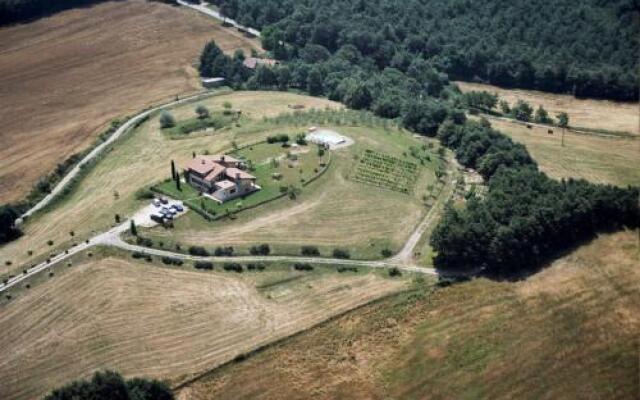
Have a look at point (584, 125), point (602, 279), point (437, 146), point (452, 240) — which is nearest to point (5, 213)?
point (452, 240)

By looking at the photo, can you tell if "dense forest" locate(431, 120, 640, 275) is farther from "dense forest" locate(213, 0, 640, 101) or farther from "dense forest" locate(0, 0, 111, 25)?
"dense forest" locate(0, 0, 111, 25)

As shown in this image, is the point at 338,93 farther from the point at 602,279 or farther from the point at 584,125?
the point at 602,279

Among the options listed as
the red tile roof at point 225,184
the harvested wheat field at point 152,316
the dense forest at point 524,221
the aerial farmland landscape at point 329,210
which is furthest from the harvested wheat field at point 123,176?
the dense forest at point 524,221

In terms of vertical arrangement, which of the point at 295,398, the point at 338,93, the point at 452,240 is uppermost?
the point at 338,93

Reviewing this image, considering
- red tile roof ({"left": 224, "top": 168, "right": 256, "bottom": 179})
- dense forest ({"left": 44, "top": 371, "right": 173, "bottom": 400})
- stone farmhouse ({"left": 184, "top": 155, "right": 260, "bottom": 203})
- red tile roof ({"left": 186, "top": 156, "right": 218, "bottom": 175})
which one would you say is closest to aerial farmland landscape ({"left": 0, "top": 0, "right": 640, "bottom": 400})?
dense forest ({"left": 44, "top": 371, "right": 173, "bottom": 400})

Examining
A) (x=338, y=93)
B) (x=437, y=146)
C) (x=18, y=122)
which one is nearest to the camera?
(x=437, y=146)

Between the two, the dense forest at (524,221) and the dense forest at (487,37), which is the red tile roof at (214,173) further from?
the dense forest at (487,37)

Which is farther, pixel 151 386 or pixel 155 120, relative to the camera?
pixel 155 120
